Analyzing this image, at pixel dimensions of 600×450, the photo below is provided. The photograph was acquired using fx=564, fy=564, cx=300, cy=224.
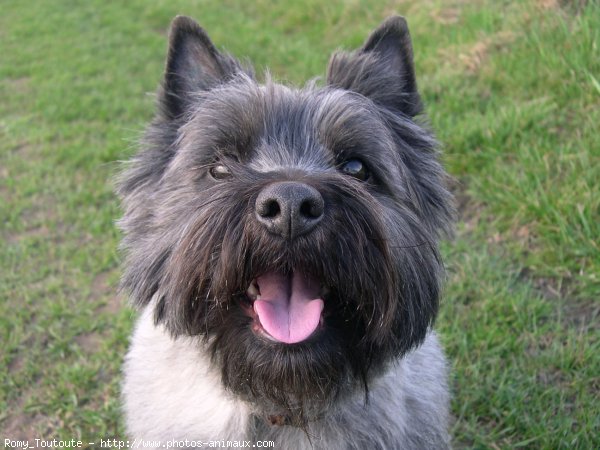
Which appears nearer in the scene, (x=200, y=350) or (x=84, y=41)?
(x=200, y=350)

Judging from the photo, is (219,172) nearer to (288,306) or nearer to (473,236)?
(288,306)

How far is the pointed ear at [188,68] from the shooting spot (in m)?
2.64

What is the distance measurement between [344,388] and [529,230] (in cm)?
238

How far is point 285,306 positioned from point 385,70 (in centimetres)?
131

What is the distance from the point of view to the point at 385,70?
2721 mm

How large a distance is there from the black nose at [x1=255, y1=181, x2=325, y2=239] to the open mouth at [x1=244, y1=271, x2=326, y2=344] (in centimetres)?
25

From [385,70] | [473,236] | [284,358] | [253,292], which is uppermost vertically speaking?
[385,70]

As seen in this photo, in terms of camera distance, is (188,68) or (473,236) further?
(473,236)

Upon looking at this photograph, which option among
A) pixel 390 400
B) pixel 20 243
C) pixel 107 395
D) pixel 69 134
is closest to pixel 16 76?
pixel 69 134

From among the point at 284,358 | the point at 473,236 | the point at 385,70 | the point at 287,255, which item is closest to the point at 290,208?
the point at 287,255

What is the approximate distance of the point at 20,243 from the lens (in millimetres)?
4906

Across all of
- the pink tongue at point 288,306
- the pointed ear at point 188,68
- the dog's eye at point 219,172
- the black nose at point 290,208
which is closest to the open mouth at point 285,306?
the pink tongue at point 288,306

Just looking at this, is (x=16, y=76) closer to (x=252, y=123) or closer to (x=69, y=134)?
(x=69, y=134)

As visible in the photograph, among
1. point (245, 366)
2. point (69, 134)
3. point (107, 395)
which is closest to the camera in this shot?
point (245, 366)
